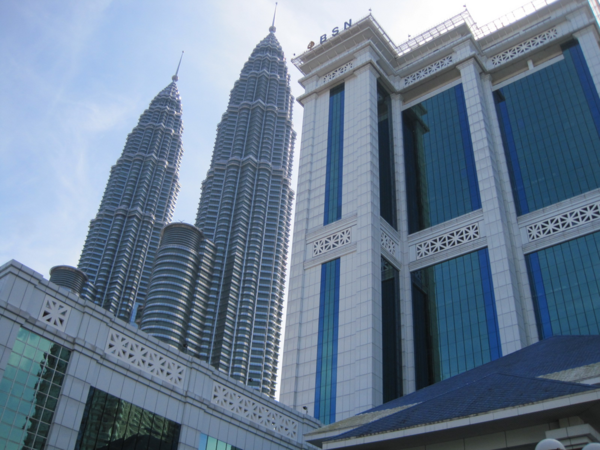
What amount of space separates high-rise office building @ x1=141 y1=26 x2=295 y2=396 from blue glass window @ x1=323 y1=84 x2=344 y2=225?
65.4 m

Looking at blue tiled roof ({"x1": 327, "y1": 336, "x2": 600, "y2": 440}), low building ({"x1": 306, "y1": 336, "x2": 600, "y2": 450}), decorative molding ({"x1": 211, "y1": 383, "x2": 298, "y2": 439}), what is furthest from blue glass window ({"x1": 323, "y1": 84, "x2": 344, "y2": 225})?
low building ({"x1": 306, "y1": 336, "x2": 600, "y2": 450})

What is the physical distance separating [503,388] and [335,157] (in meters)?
47.4

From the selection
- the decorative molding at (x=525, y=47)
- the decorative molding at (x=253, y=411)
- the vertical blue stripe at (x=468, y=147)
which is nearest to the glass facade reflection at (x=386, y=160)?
the vertical blue stripe at (x=468, y=147)

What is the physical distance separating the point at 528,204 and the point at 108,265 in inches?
4273

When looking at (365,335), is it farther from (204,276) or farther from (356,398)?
(204,276)

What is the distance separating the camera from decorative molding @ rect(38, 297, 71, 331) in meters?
23.0

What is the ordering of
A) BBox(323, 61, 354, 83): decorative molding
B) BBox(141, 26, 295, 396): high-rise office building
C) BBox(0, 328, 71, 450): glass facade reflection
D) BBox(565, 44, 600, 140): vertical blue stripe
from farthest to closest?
BBox(141, 26, 295, 396): high-rise office building → BBox(323, 61, 354, 83): decorative molding → BBox(565, 44, 600, 140): vertical blue stripe → BBox(0, 328, 71, 450): glass facade reflection

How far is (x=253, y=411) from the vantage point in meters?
30.1

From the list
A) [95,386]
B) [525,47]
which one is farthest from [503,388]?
[525,47]

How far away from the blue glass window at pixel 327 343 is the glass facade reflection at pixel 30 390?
28446mm

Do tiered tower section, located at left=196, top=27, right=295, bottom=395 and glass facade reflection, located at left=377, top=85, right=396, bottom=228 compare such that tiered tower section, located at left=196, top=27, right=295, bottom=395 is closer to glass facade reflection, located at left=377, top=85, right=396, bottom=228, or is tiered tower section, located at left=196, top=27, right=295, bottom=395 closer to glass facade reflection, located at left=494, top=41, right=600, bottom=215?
glass facade reflection, located at left=377, top=85, right=396, bottom=228

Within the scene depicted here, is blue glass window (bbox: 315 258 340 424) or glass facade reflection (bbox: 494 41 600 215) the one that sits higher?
glass facade reflection (bbox: 494 41 600 215)

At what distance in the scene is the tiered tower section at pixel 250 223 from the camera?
133 metres

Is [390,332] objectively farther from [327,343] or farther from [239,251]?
[239,251]
